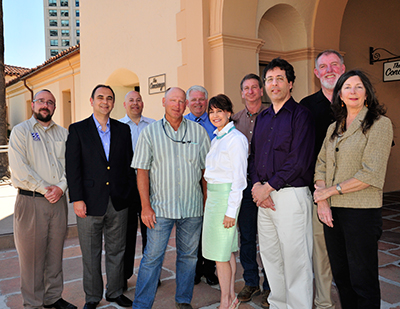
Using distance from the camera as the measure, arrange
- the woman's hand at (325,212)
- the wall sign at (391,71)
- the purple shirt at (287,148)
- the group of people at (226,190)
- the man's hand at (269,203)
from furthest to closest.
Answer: the wall sign at (391,71) < the man's hand at (269,203) < the purple shirt at (287,148) < the woman's hand at (325,212) < the group of people at (226,190)

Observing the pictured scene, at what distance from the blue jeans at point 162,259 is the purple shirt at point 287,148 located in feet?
2.64

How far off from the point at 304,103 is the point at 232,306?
1838mm

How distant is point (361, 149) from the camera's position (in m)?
2.39

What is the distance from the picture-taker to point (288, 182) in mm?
2723

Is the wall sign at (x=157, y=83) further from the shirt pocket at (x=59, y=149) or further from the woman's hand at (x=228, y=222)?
the woman's hand at (x=228, y=222)

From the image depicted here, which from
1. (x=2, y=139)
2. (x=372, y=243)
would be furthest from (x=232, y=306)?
(x=2, y=139)

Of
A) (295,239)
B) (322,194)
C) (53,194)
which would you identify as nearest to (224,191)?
(295,239)

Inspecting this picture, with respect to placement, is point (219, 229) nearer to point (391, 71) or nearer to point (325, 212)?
point (325, 212)

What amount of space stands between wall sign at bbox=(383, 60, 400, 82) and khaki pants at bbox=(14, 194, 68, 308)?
7089 millimetres

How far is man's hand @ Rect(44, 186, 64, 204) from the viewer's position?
125 inches

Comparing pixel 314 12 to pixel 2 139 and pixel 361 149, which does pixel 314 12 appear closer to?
pixel 361 149

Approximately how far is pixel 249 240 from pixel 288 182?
104cm

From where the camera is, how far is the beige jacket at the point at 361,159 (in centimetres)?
231

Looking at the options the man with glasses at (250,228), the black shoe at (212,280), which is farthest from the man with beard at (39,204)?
the man with glasses at (250,228)
